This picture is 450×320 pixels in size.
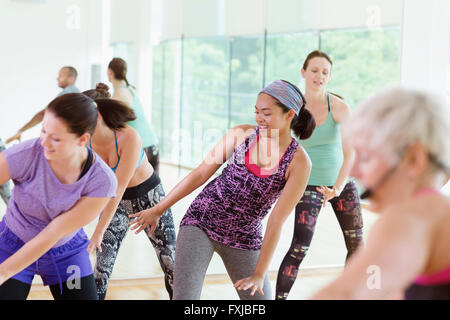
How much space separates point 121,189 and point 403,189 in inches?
72.4

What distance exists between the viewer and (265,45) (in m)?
4.67

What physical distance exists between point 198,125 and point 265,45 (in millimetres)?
781

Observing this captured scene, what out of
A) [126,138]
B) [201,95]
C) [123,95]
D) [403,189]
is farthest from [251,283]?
[201,95]

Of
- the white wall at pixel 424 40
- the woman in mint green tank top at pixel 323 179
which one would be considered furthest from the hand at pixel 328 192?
the white wall at pixel 424 40

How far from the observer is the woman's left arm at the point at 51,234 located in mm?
1990

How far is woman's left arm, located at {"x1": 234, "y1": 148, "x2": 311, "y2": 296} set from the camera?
229 cm

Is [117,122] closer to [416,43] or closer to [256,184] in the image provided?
[256,184]

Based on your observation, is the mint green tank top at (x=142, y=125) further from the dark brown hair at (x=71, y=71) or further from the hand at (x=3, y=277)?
the hand at (x=3, y=277)

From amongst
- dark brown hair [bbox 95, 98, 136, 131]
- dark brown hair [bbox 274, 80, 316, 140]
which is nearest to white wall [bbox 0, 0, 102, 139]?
dark brown hair [bbox 95, 98, 136, 131]

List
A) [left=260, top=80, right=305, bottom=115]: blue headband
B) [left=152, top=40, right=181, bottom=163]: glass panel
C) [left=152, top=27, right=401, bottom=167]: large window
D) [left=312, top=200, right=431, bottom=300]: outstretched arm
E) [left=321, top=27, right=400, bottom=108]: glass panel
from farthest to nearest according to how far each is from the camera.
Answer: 1. [left=321, top=27, right=400, bottom=108]: glass panel
2. [left=152, top=27, right=401, bottom=167]: large window
3. [left=152, top=40, right=181, bottom=163]: glass panel
4. [left=260, top=80, right=305, bottom=115]: blue headband
5. [left=312, top=200, right=431, bottom=300]: outstretched arm

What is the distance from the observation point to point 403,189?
108 cm

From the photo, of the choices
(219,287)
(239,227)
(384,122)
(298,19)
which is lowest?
(219,287)

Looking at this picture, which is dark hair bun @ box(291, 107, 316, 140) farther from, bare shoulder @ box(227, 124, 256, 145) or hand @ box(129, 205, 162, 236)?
hand @ box(129, 205, 162, 236)

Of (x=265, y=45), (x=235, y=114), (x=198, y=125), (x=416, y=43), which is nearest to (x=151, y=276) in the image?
(x=198, y=125)
